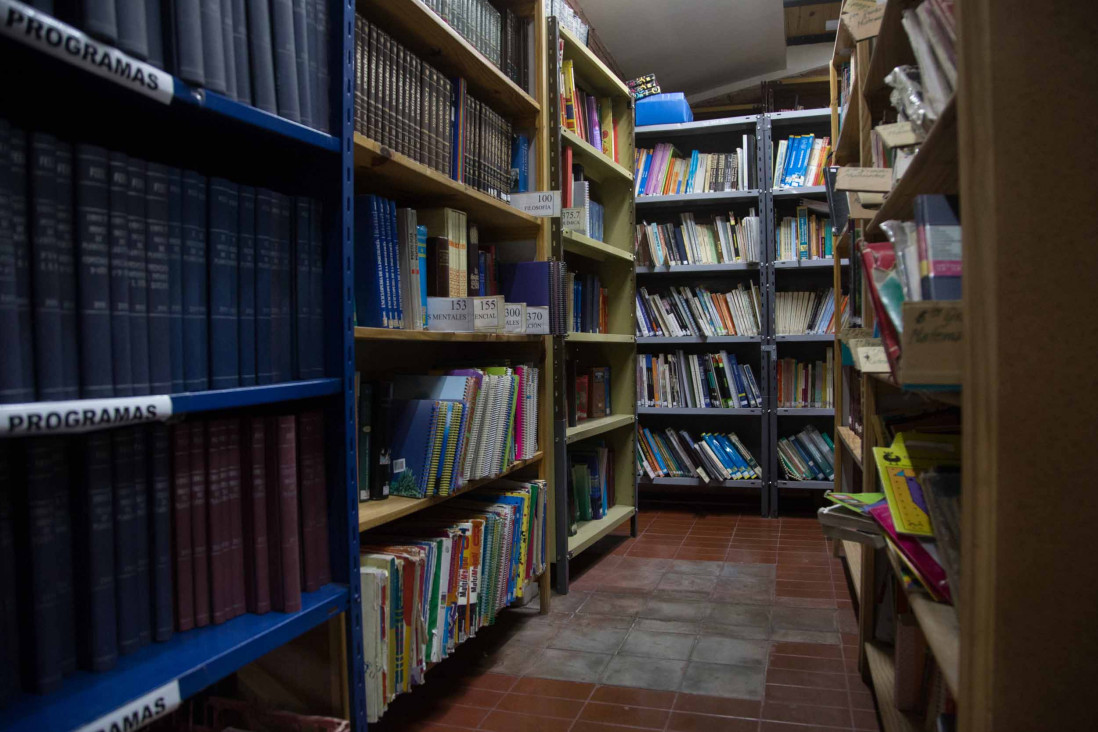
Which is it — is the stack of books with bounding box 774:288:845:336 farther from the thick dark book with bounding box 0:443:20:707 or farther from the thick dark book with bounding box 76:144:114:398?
the thick dark book with bounding box 0:443:20:707

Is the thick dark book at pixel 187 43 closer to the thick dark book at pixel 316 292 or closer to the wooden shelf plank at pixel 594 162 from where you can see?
the thick dark book at pixel 316 292

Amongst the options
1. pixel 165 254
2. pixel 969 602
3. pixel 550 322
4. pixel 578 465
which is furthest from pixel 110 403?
pixel 578 465

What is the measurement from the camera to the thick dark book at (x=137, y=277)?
3.05 feet

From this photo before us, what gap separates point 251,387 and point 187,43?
1.51 feet

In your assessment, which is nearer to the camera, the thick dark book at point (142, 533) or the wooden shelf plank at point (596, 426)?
the thick dark book at point (142, 533)

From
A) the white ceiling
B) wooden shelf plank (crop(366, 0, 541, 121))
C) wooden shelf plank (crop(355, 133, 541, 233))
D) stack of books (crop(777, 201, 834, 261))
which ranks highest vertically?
the white ceiling

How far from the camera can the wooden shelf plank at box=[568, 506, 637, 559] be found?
271 cm

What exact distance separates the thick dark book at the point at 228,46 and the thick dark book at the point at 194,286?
131 mm

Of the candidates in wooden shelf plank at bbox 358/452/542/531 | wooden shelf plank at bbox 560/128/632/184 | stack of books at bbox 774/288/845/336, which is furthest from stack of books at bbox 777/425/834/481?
wooden shelf plank at bbox 358/452/542/531

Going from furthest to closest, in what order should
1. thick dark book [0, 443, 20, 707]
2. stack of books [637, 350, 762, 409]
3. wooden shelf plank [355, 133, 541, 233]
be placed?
stack of books [637, 350, 762, 409]
wooden shelf plank [355, 133, 541, 233]
thick dark book [0, 443, 20, 707]

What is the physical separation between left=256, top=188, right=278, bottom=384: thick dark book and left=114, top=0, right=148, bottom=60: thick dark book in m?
0.28

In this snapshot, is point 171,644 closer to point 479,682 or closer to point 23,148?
point 23,148

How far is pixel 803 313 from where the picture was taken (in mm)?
3801

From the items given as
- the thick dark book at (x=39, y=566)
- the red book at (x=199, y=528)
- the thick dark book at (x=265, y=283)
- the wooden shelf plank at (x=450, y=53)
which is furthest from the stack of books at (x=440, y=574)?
the wooden shelf plank at (x=450, y=53)
